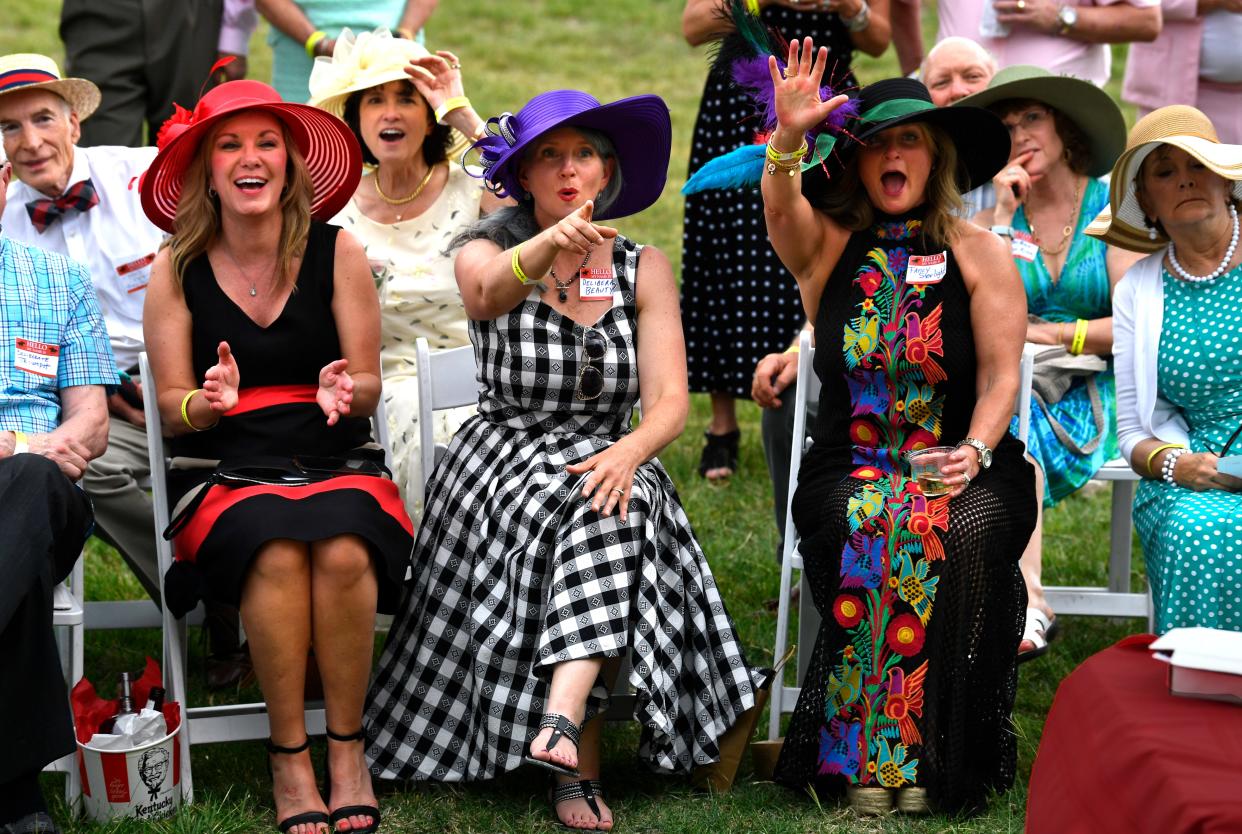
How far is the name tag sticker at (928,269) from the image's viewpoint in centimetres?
430

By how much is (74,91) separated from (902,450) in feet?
9.23

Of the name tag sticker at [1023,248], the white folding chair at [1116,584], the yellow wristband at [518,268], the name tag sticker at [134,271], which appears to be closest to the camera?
the yellow wristband at [518,268]

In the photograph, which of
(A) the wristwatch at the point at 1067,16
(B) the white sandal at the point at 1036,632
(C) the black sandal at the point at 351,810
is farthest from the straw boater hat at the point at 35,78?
(A) the wristwatch at the point at 1067,16

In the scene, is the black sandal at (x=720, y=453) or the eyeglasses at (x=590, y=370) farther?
the black sandal at (x=720, y=453)

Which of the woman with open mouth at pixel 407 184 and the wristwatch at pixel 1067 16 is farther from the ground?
the wristwatch at pixel 1067 16

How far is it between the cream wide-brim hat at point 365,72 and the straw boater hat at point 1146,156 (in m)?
2.10

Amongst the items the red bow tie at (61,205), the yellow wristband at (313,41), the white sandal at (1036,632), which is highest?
the yellow wristband at (313,41)

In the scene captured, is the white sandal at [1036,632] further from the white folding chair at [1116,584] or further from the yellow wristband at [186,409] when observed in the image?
the yellow wristband at [186,409]

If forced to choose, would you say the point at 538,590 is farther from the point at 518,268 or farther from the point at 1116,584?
the point at 1116,584

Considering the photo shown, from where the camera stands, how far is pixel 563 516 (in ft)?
13.6

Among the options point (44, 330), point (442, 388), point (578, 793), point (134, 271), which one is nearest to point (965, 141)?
point (442, 388)

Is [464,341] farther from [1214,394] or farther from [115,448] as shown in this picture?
[1214,394]

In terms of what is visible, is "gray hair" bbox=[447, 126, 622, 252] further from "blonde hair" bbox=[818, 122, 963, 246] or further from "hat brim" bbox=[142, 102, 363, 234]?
"blonde hair" bbox=[818, 122, 963, 246]

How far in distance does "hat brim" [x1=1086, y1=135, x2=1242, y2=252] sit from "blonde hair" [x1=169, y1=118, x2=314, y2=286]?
7.14ft
